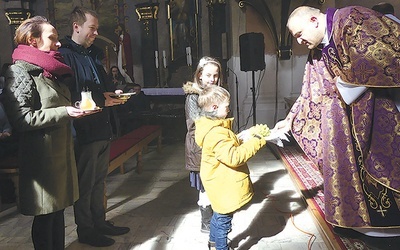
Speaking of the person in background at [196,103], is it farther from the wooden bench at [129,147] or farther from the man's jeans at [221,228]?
the wooden bench at [129,147]

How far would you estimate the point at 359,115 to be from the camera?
2385 millimetres

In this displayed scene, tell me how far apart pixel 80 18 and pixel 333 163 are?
195cm

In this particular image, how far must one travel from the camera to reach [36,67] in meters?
2.08

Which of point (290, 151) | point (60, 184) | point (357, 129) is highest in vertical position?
point (357, 129)

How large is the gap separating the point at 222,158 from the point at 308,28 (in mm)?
1032

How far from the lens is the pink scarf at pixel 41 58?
2.06 metres

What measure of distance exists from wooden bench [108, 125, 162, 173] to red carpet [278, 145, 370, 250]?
6.38 feet

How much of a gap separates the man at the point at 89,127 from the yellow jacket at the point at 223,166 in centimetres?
76

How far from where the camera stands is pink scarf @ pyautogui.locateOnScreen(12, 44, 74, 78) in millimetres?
2061

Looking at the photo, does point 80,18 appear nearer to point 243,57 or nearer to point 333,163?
point 333,163

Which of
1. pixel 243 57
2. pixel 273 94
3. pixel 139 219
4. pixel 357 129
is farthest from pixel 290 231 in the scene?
pixel 273 94

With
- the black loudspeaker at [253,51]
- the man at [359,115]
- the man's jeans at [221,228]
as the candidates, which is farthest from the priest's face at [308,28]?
the black loudspeaker at [253,51]

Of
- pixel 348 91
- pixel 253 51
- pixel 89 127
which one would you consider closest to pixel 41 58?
pixel 89 127

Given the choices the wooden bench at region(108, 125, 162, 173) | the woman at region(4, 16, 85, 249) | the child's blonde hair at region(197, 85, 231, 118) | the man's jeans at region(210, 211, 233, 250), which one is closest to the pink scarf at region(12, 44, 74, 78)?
the woman at region(4, 16, 85, 249)
